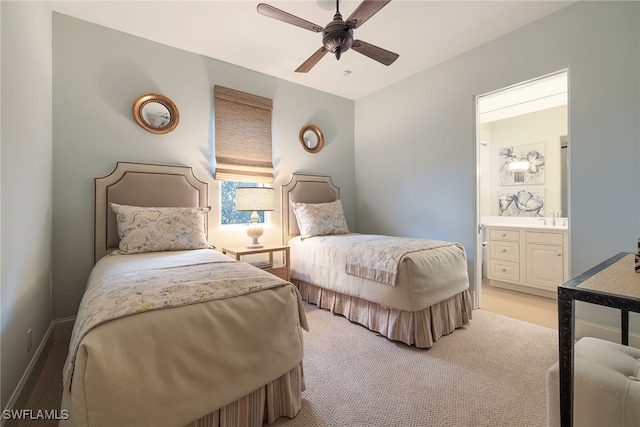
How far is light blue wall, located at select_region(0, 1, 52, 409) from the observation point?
1359 millimetres

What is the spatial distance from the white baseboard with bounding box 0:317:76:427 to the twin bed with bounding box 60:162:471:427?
0.58 metres

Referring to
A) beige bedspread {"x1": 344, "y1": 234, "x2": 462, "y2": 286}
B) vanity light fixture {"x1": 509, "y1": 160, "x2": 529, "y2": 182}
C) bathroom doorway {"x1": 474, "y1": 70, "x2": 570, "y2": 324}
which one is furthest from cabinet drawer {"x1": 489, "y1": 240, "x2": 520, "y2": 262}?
beige bedspread {"x1": 344, "y1": 234, "x2": 462, "y2": 286}

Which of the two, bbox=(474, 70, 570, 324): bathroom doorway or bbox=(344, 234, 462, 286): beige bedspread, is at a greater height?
bbox=(474, 70, 570, 324): bathroom doorway

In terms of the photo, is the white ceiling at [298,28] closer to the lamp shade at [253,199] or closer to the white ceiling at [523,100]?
the white ceiling at [523,100]

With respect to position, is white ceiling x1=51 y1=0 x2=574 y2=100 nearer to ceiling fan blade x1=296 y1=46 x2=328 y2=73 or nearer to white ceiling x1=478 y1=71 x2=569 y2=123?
ceiling fan blade x1=296 y1=46 x2=328 y2=73

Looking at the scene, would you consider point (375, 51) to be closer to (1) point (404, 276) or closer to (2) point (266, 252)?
(1) point (404, 276)

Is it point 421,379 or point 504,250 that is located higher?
point 504,250

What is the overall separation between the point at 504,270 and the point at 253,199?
343 cm

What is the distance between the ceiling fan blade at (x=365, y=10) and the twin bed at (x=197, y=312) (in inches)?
68.9

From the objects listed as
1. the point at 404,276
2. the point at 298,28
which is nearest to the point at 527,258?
the point at 404,276

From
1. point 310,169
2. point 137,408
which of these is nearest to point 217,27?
point 310,169

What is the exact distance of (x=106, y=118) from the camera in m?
2.63

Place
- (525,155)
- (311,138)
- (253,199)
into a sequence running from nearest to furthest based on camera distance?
1. (253,199)
2. (311,138)
3. (525,155)

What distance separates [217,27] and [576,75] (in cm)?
322
